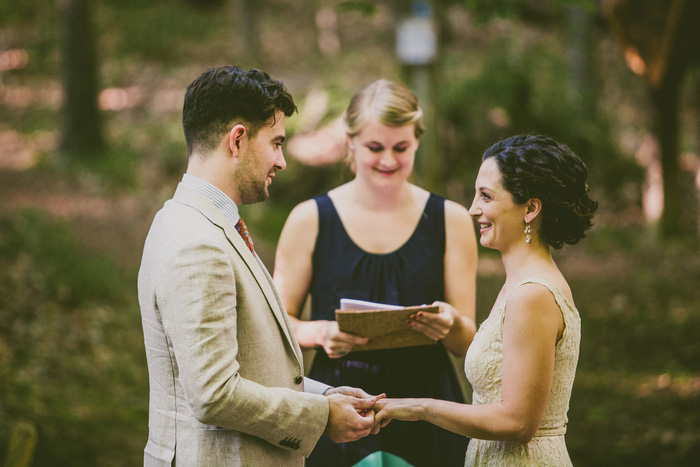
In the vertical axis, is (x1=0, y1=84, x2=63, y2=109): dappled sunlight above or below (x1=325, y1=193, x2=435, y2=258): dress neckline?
above

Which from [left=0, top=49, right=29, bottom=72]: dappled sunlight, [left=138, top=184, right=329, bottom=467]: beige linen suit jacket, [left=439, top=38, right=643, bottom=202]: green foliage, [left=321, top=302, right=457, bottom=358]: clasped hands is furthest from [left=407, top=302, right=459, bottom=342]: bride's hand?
[left=0, top=49, right=29, bottom=72]: dappled sunlight

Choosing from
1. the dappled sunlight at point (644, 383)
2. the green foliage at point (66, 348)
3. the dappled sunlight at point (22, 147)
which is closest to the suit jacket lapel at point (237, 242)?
the green foliage at point (66, 348)

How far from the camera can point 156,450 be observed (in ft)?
6.65

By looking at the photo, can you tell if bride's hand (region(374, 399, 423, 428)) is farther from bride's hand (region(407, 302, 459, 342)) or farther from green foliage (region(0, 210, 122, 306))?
green foliage (region(0, 210, 122, 306))

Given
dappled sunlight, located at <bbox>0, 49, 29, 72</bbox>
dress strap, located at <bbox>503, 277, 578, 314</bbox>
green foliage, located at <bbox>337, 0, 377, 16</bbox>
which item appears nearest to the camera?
dress strap, located at <bbox>503, 277, 578, 314</bbox>

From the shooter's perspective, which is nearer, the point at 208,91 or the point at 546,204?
the point at 208,91

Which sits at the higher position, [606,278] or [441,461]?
[606,278]

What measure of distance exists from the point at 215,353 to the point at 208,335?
0.17ft

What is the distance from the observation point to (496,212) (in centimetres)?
226

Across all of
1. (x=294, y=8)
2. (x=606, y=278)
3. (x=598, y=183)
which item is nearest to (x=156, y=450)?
(x=606, y=278)

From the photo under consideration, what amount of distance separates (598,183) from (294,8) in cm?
1489

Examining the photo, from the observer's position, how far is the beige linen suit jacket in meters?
1.82

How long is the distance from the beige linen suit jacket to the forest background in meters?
2.38

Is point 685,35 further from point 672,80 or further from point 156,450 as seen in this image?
point 156,450
